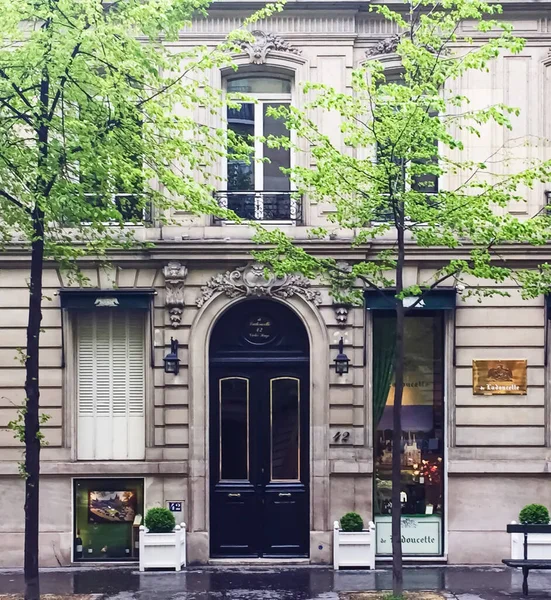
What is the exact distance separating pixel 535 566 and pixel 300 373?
5.27m

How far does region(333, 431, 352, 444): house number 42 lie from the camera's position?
15734mm

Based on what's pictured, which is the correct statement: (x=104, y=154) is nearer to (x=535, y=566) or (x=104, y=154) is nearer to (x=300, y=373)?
(x=300, y=373)

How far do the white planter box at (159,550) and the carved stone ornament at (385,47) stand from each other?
9387 mm

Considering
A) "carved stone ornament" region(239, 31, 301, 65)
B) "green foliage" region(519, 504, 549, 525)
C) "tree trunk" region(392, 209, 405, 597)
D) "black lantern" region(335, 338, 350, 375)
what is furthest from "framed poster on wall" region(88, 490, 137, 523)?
"carved stone ornament" region(239, 31, 301, 65)

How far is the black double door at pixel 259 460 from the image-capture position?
16.0 metres

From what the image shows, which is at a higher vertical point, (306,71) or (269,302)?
(306,71)

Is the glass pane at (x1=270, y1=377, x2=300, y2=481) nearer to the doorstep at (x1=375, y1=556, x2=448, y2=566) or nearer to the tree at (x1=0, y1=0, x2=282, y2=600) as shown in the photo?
the doorstep at (x1=375, y1=556, x2=448, y2=566)

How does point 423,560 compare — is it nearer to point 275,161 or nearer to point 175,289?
point 175,289

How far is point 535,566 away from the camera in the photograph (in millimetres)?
A: 13508

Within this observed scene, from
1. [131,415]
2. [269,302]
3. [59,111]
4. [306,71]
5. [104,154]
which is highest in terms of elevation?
[306,71]

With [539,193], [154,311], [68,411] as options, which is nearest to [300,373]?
[154,311]

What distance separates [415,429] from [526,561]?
340cm

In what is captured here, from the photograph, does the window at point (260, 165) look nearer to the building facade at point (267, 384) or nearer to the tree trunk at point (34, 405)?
the building facade at point (267, 384)

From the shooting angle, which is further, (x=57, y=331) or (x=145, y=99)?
(x=57, y=331)
